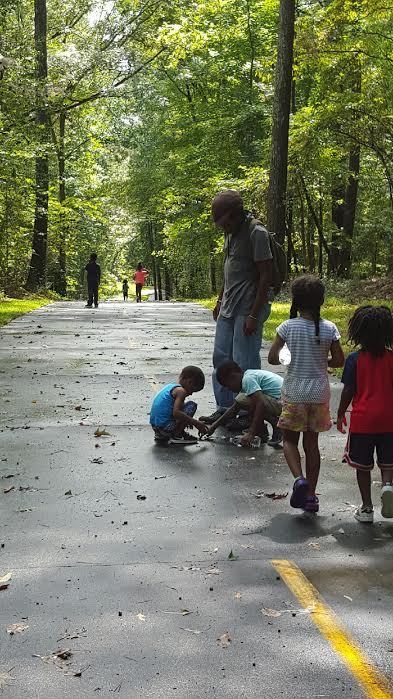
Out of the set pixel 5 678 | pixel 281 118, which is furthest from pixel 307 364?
pixel 281 118

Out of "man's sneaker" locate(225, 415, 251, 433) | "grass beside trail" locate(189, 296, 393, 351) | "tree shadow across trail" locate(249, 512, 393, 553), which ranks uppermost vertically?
"grass beside trail" locate(189, 296, 393, 351)

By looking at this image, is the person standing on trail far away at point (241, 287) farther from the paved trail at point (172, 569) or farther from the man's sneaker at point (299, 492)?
the man's sneaker at point (299, 492)

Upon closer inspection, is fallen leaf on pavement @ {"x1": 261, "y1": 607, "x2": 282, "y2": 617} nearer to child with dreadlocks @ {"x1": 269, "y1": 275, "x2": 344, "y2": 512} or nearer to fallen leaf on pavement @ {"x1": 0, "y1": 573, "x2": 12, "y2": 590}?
fallen leaf on pavement @ {"x1": 0, "y1": 573, "x2": 12, "y2": 590}

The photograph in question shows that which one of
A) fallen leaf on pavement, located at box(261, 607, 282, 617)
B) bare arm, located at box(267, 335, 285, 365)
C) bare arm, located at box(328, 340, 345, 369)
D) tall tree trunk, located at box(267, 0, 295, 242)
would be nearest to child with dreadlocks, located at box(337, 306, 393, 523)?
bare arm, located at box(328, 340, 345, 369)

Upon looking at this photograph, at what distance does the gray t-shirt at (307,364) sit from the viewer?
5840mm

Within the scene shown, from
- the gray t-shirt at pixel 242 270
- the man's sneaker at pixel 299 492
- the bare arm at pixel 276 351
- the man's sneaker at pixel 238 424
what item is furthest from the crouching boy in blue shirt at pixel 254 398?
the man's sneaker at pixel 299 492

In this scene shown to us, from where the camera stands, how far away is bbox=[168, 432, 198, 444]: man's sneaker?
25.7 ft

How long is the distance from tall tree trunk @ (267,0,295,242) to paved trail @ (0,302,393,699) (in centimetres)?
1564

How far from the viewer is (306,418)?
5.84m

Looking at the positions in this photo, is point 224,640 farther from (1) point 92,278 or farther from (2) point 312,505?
(1) point 92,278

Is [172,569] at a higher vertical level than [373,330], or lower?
lower

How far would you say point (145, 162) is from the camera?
4909cm

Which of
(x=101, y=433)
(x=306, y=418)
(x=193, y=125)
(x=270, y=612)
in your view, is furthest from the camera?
(x=193, y=125)

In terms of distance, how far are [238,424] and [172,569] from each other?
3738 mm
